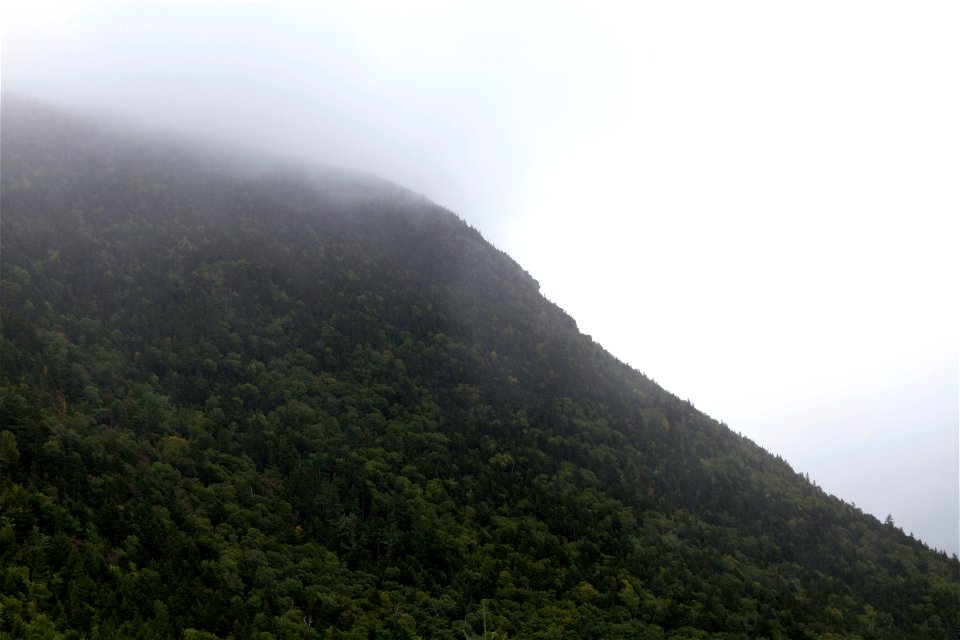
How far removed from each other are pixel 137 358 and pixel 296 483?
40.1m

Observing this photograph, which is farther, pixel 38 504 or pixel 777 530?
pixel 777 530

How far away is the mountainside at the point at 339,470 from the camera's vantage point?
9825cm

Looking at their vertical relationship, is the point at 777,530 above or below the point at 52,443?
above

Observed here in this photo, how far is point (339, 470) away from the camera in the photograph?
140000 millimetres

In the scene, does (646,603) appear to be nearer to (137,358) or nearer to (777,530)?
(777,530)

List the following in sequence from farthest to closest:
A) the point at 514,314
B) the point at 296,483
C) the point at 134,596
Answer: the point at 514,314, the point at 296,483, the point at 134,596

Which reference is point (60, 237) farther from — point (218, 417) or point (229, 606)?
point (229, 606)

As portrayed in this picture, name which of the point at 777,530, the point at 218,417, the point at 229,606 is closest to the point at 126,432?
the point at 218,417

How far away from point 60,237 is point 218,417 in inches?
2380

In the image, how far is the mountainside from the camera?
98250mm

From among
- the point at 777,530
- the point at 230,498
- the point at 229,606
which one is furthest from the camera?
the point at 777,530

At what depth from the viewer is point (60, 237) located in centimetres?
16275

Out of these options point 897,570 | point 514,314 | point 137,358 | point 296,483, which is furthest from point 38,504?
point 897,570

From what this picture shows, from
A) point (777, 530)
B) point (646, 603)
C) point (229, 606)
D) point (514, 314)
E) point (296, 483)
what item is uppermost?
point (514, 314)
